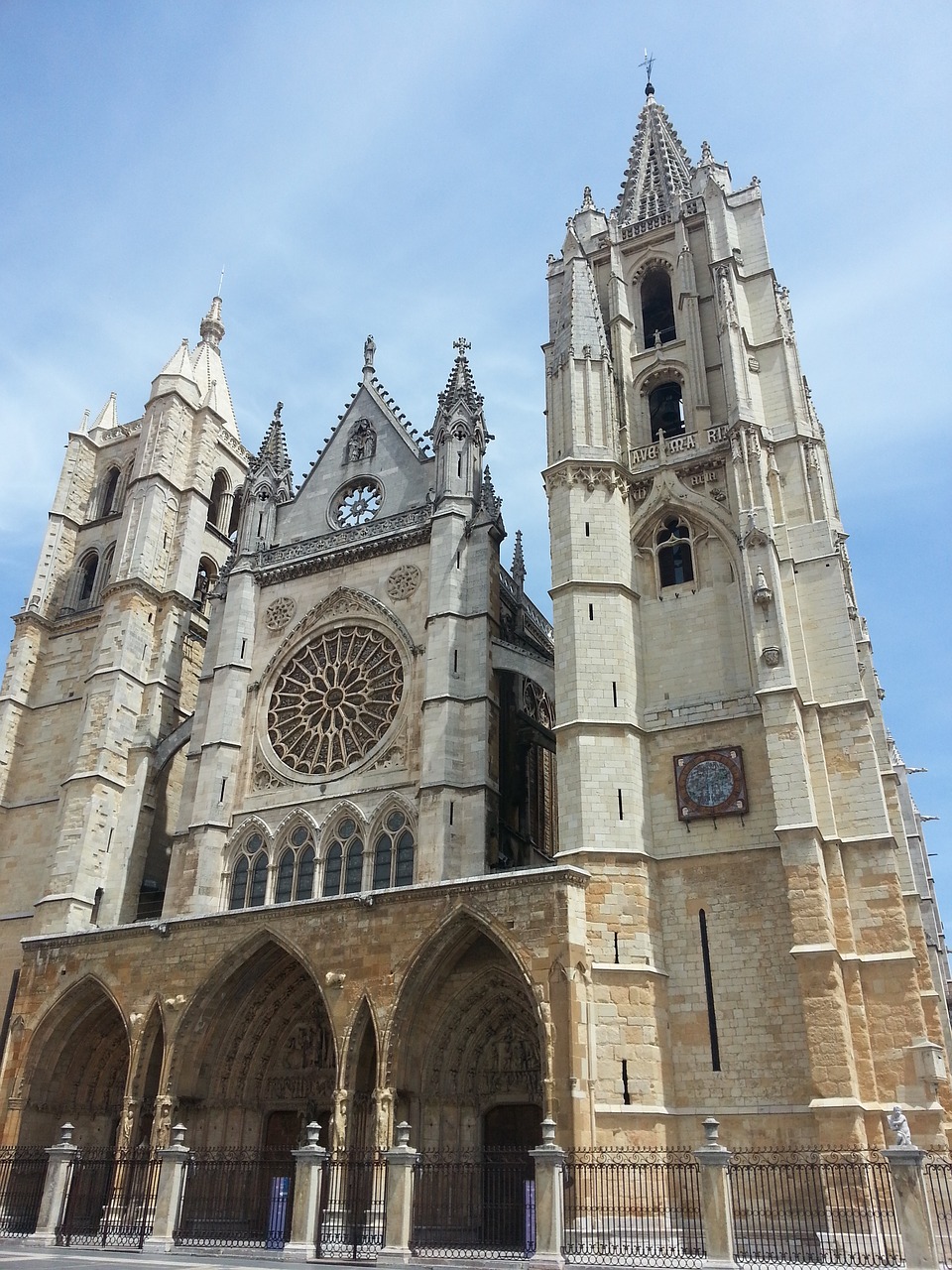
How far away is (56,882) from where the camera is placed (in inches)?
920

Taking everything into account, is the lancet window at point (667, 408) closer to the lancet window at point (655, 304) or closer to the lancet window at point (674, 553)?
the lancet window at point (655, 304)

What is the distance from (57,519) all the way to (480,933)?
69.7ft

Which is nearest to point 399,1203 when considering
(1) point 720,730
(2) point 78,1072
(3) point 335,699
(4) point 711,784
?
(4) point 711,784

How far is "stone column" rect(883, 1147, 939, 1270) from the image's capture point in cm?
1080

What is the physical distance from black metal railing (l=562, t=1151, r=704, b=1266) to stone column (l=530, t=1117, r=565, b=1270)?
798 mm

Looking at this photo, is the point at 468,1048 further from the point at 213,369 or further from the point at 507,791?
the point at 213,369

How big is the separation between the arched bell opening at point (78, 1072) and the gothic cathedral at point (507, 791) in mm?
70

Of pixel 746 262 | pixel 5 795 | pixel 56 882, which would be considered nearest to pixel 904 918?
pixel 746 262

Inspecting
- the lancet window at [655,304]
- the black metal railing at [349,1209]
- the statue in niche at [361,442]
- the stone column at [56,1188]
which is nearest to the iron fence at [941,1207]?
the black metal railing at [349,1209]

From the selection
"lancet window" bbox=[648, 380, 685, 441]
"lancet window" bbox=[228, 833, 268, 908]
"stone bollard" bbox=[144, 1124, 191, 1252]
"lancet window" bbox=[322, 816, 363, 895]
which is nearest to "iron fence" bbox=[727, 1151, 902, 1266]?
"stone bollard" bbox=[144, 1124, 191, 1252]

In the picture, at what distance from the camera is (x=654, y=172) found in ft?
98.8

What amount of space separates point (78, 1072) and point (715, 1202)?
44.4 ft

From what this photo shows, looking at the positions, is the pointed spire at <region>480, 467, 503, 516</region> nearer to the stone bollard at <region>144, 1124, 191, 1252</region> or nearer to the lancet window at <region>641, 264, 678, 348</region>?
the lancet window at <region>641, 264, 678, 348</region>

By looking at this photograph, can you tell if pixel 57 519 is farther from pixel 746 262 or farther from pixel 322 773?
pixel 746 262
